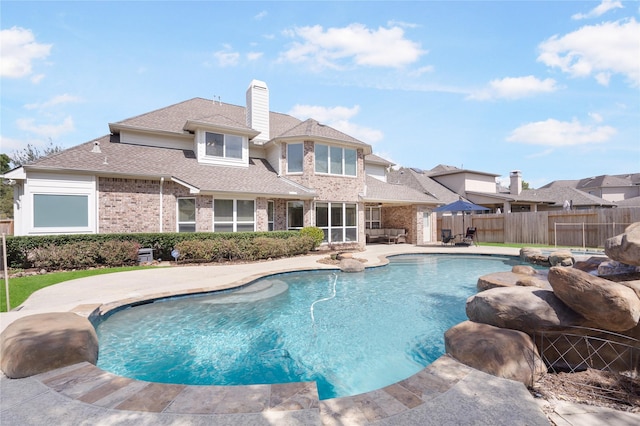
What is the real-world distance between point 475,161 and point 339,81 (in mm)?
28690

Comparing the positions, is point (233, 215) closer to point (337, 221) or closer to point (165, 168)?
point (165, 168)

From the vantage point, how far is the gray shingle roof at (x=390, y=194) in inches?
721

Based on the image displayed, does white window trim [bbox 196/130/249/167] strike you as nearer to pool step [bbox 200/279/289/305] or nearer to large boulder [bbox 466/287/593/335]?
pool step [bbox 200/279/289/305]

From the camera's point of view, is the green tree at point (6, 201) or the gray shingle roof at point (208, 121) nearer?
the gray shingle roof at point (208, 121)

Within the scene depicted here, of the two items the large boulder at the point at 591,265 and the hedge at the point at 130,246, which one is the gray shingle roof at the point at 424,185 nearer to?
the hedge at the point at 130,246

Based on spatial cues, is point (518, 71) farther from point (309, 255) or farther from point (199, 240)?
point (199, 240)

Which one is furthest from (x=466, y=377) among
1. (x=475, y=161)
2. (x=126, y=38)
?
(x=475, y=161)

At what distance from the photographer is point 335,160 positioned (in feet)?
56.5

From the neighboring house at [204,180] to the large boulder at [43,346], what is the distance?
9.46 m

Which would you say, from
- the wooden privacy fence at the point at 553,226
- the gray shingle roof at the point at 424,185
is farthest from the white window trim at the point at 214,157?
the wooden privacy fence at the point at 553,226

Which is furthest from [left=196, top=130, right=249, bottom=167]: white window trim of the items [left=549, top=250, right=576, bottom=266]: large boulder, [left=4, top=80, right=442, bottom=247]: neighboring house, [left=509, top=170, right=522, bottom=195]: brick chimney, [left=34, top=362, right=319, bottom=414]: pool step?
[left=509, top=170, right=522, bottom=195]: brick chimney

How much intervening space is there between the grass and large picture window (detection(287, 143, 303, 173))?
9036mm

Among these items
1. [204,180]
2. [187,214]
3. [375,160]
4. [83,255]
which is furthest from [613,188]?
[83,255]

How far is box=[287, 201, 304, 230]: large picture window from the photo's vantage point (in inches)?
645
